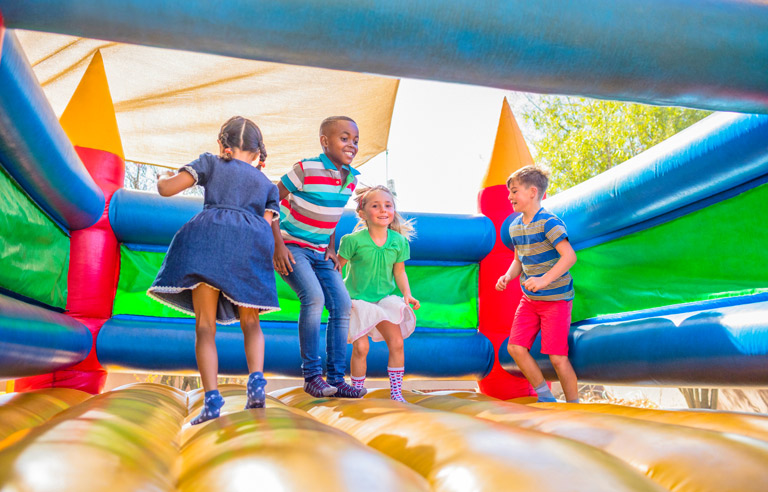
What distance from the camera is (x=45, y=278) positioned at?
7.61 ft

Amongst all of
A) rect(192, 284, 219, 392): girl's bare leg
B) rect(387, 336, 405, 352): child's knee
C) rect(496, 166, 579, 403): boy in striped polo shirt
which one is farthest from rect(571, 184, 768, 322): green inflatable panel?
rect(192, 284, 219, 392): girl's bare leg

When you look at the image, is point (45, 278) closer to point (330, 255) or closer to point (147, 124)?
point (330, 255)

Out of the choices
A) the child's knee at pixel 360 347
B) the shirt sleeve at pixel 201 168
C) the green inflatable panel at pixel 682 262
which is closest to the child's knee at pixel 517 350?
the green inflatable panel at pixel 682 262

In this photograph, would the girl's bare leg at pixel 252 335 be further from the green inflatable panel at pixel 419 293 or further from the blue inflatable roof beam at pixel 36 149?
the green inflatable panel at pixel 419 293

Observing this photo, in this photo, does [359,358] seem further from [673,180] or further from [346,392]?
[673,180]

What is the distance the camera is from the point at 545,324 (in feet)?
7.98

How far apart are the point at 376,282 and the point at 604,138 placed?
7847 mm

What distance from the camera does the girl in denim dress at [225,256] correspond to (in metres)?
1.62

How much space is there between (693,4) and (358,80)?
10.6ft

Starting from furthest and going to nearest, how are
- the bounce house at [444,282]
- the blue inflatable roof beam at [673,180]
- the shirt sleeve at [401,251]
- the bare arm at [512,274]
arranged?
1. the bare arm at [512,274]
2. the shirt sleeve at [401,251]
3. the blue inflatable roof beam at [673,180]
4. the bounce house at [444,282]

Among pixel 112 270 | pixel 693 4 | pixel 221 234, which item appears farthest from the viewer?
pixel 112 270

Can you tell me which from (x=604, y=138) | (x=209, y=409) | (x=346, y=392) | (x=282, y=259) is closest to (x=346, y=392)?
(x=346, y=392)

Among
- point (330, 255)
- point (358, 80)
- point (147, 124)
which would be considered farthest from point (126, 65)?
point (330, 255)

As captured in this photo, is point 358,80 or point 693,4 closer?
point 693,4
